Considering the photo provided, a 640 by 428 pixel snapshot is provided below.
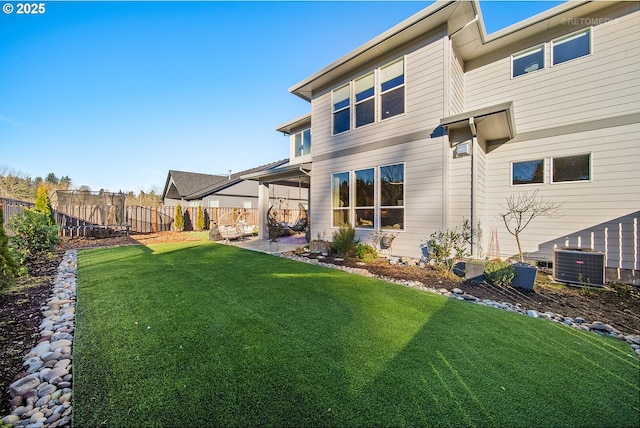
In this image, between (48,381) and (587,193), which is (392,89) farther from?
(48,381)

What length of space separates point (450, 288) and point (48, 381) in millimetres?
5159

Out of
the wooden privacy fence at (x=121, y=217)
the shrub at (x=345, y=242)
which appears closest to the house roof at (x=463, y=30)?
the shrub at (x=345, y=242)

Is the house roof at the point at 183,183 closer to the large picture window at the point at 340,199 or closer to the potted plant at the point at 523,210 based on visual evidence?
the large picture window at the point at 340,199

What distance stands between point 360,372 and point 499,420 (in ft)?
3.06

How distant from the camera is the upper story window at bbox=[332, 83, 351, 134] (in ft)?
26.0

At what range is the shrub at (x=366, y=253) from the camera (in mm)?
6555

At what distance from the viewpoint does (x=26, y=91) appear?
32.2ft

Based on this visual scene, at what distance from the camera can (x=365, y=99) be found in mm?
7434

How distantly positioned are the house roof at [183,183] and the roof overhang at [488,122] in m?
21.3

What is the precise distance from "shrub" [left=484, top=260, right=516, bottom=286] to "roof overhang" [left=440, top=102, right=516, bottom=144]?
9.50 feet

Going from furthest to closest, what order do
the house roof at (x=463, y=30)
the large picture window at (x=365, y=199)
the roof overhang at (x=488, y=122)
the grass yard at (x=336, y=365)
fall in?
1. the large picture window at (x=365, y=199)
2. the house roof at (x=463, y=30)
3. the roof overhang at (x=488, y=122)
4. the grass yard at (x=336, y=365)

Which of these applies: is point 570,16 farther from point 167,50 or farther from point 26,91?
point 26,91

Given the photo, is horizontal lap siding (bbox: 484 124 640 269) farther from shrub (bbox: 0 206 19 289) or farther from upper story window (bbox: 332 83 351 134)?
shrub (bbox: 0 206 19 289)

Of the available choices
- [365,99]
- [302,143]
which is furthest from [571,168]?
[302,143]
